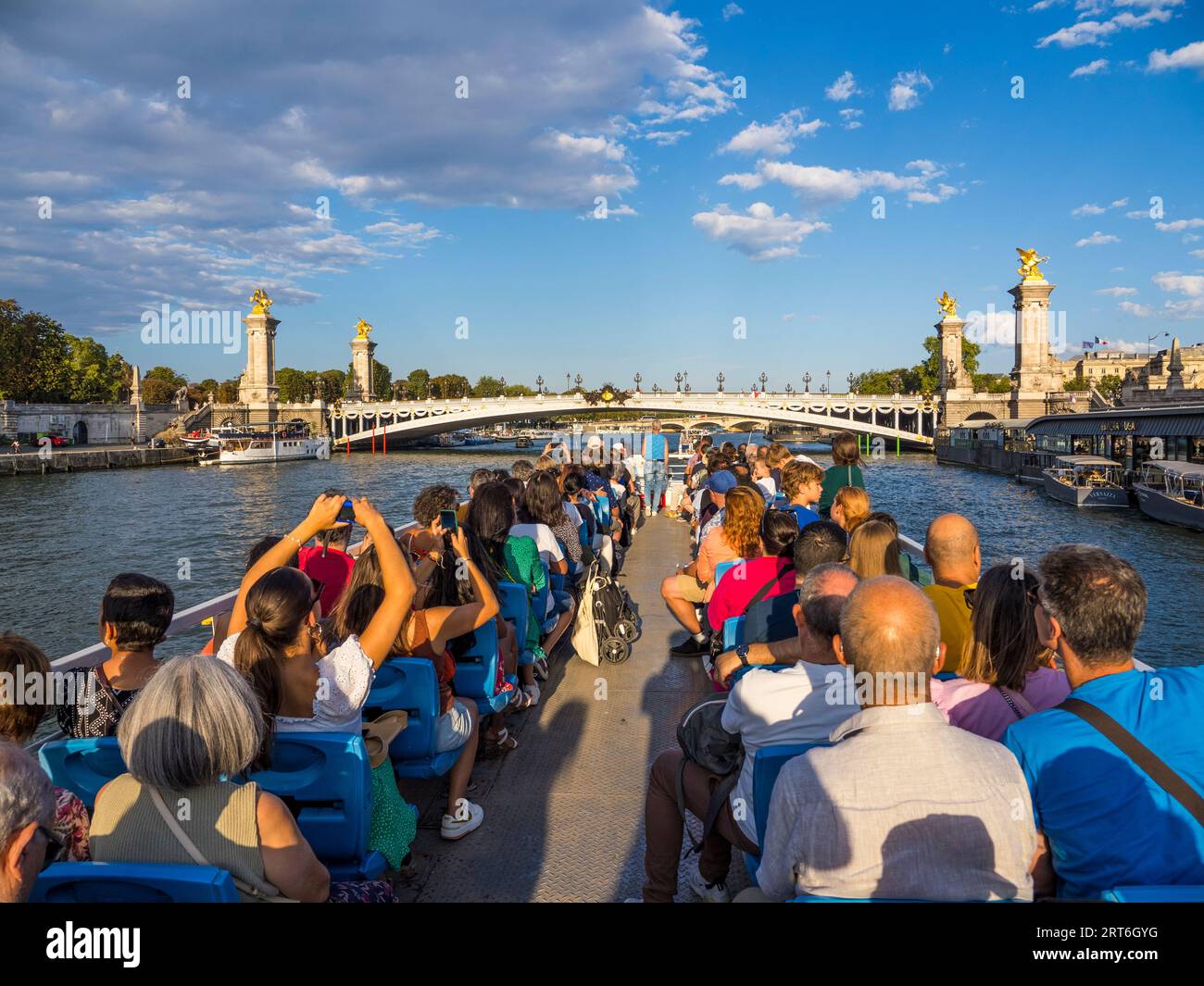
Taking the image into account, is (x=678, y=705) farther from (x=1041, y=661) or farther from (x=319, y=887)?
(x=319, y=887)

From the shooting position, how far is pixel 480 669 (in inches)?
143

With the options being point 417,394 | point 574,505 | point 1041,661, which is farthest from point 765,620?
point 417,394

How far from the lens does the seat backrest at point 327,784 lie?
224 cm

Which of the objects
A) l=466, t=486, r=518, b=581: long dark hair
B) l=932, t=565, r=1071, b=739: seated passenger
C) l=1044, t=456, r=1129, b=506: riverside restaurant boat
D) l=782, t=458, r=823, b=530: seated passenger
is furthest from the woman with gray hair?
l=1044, t=456, r=1129, b=506: riverside restaurant boat

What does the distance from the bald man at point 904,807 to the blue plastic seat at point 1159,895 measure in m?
0.23

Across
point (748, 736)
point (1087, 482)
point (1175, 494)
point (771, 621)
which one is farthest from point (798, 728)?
point (1087, 482)

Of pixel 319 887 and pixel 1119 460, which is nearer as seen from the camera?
pixel 319 887

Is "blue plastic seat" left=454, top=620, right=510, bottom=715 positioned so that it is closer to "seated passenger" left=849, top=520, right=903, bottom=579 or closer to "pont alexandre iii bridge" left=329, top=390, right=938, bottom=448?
"seated passenger" left=849, top=520, right=903, bottom=579

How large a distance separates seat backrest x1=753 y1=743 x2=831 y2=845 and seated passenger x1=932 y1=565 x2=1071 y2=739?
46 cm

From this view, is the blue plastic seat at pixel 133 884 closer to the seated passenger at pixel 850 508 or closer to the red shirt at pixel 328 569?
the red shirt at pixel 328 569

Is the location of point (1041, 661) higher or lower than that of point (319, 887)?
higher

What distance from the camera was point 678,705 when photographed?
454cm

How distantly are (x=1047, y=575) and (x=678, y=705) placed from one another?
286 centimetres
